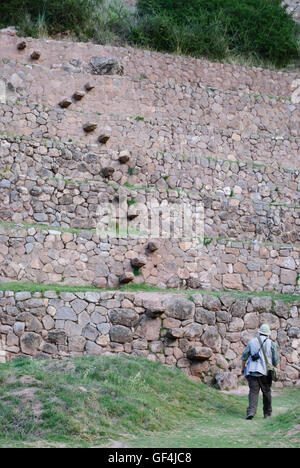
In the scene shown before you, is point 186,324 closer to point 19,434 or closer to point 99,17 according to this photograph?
point 19,434

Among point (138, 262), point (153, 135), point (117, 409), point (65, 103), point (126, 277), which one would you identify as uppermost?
point (65, 103)

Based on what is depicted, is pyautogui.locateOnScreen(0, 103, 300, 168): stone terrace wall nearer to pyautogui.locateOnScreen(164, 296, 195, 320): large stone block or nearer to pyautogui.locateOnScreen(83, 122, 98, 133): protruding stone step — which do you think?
pyautogui.locateOnScreen(83, 122, 98, 133): protruding stone step

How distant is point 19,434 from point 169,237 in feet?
27.6

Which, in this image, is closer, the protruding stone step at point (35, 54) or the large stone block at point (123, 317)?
the large stone block at point (123, 317)

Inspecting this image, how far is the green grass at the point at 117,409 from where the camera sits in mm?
8219

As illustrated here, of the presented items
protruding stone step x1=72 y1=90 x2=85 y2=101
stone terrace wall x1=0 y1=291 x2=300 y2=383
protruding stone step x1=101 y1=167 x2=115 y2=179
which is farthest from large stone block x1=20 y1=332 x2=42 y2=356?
protruding stone step x1=72 y1=90 x2=85 y2=101

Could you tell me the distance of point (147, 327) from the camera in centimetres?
1310

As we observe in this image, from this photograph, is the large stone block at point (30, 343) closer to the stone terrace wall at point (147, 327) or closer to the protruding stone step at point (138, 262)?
the stone terrace wall at point (147, 327)

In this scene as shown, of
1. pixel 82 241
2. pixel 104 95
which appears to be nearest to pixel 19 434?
pixel 82 241

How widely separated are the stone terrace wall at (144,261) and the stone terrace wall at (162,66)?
5.93m

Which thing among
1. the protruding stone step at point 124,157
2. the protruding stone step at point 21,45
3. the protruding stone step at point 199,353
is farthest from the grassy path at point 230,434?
the protruding stone step at point 21,45

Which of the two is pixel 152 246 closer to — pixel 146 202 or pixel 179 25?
pixel 146 202

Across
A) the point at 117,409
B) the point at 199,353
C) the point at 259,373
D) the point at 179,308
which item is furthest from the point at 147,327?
the point at 117,409

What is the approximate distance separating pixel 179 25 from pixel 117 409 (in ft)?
53.1
